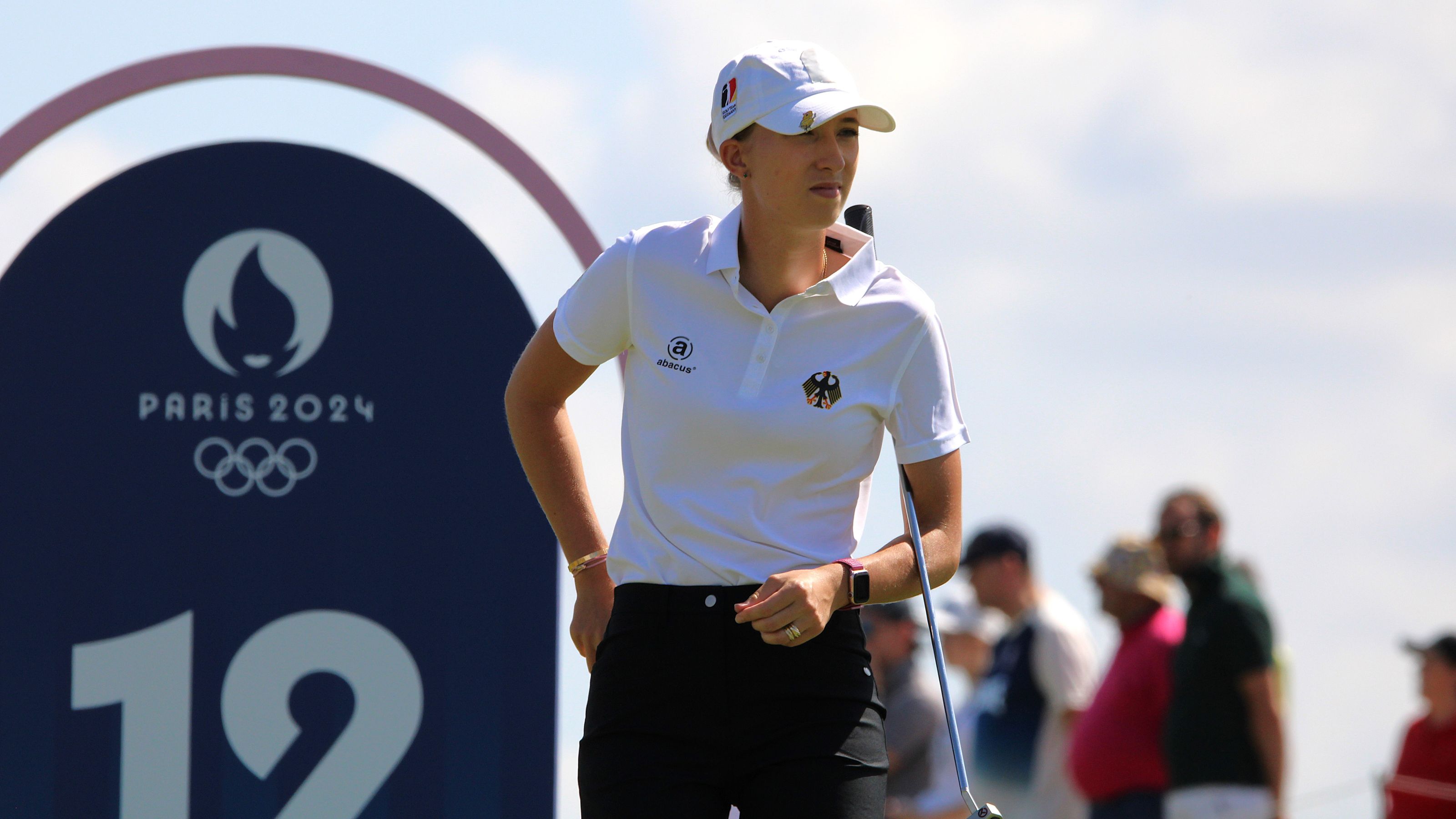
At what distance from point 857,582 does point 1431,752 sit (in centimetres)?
481

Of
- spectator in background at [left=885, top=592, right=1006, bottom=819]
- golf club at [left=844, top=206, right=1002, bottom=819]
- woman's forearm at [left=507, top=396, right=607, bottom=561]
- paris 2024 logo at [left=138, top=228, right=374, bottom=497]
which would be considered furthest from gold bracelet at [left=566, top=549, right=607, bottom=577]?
spectator in background at [left=885, top=592, right=1006, bottom=819]

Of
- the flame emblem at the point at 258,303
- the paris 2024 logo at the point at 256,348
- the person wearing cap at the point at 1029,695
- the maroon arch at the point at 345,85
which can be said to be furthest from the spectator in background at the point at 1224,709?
the flame emblem at the point at 258,303

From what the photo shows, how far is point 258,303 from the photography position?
15.1 ft

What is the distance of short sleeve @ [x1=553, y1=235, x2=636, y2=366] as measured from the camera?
3.21 m

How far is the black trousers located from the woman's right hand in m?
0.33

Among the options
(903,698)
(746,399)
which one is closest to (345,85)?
(746,399)

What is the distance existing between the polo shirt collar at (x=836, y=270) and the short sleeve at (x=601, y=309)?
157 millimetres

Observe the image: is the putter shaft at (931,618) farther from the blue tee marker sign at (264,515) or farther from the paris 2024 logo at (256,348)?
the paris 2024 logo at (256,348)

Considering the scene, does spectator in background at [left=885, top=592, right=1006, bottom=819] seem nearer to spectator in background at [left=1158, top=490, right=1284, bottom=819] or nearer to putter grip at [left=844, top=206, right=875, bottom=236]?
spectator in background at [left=1158, top=490, right=1284, bottom=819]

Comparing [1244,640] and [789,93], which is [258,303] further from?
[1244,640]

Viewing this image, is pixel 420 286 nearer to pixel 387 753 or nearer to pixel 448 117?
pixel 448 117

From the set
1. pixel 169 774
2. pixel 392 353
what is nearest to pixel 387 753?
pixel 169 774

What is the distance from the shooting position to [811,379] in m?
3.03

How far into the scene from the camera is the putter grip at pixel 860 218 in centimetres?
355
